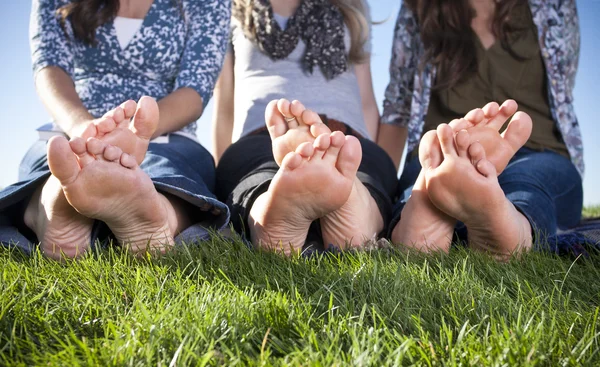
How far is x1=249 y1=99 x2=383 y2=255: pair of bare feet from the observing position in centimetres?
125

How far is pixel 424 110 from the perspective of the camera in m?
2.22

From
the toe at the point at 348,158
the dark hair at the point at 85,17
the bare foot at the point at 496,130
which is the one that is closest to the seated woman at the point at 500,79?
the bare foot at the point at 496,130

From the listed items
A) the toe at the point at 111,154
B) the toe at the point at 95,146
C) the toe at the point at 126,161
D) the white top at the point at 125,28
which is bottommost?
the toe at the point at 126,161

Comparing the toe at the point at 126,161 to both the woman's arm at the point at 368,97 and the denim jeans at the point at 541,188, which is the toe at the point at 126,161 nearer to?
the denim jeans at the point at 541,188

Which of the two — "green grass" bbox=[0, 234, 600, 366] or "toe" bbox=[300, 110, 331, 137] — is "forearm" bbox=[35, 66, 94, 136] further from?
"toe" bbox=[300, 110, 331, 137]

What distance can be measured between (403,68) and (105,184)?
1.54 m

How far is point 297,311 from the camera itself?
92 centimetres

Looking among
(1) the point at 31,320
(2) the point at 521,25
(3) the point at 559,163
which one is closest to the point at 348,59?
(2) the point at 521,25

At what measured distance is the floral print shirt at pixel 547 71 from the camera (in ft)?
6.78

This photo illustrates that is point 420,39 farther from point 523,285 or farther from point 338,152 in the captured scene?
point 523,285

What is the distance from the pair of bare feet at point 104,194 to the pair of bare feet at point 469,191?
1.91ft

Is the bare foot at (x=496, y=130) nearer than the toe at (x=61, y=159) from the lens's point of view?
No

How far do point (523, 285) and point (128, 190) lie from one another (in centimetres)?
78

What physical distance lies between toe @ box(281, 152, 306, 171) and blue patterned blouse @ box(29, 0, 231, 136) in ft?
2.68
